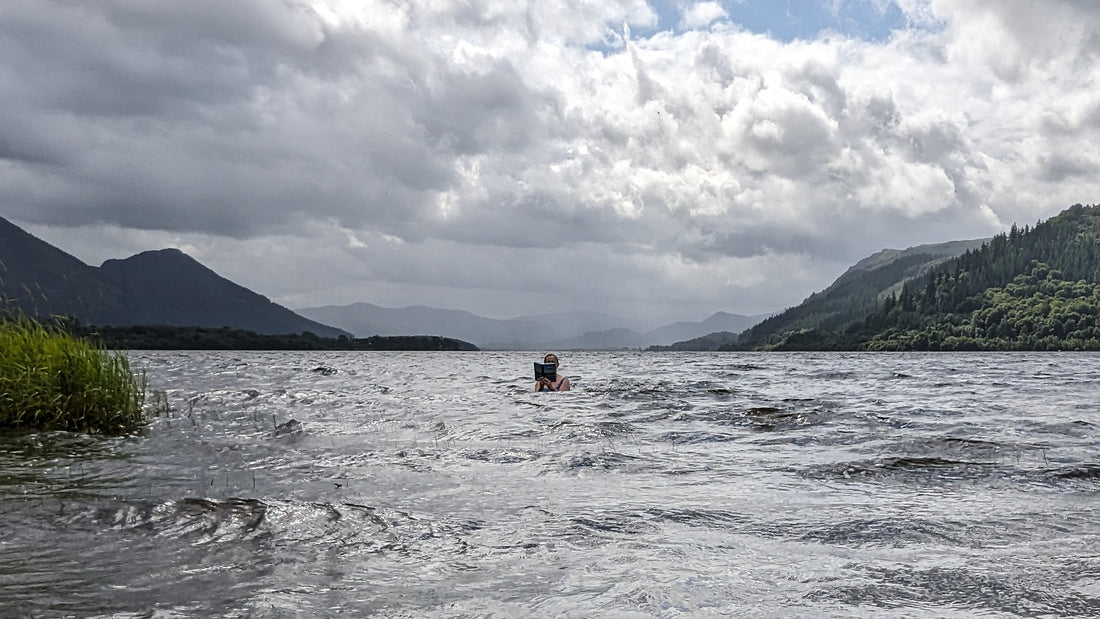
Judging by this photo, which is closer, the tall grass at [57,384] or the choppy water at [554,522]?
the choppy water at [554,522]

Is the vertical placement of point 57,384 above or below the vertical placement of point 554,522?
above

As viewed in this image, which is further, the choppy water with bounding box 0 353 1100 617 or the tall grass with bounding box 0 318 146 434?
the tall grass with bounding box 0 318 146 434

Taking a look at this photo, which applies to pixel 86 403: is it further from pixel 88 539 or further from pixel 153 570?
pixel 153 570

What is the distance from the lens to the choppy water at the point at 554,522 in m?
6.22

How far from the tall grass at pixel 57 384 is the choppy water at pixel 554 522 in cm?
95

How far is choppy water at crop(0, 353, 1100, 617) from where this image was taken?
6219mm

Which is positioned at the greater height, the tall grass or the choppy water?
the tall grass

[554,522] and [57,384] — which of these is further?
[57,384]

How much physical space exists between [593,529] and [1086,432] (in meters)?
16.4

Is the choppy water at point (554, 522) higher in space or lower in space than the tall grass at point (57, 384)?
lower

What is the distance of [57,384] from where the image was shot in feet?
54.4

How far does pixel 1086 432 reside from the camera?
18984 millimetres

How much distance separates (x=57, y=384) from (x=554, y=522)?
13118mm

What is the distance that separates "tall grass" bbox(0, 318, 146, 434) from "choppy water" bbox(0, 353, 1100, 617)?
37.3 inches
